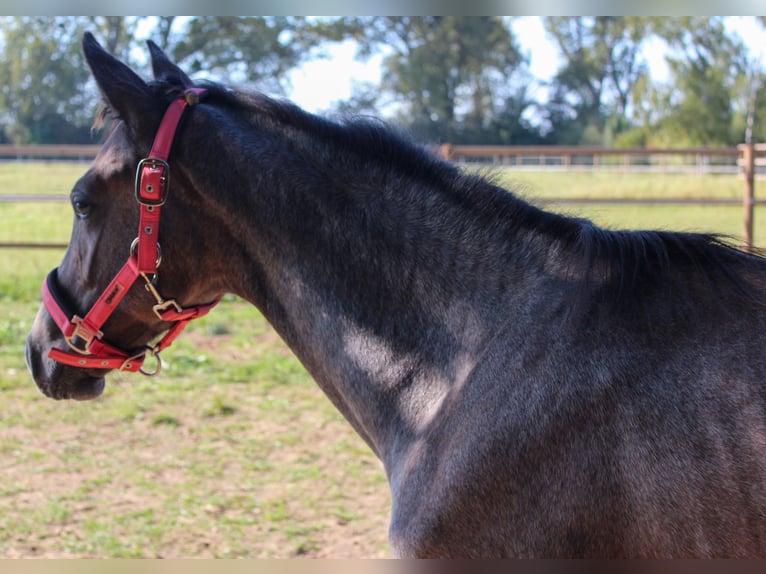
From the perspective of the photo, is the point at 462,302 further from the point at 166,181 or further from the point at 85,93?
the point at 85,93

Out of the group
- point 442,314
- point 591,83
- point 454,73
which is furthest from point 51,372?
point 591,83

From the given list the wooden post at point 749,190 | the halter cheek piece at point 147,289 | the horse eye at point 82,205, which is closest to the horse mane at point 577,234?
the halter cheek piece at point 147,289

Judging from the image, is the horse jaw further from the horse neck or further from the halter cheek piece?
the horse neck

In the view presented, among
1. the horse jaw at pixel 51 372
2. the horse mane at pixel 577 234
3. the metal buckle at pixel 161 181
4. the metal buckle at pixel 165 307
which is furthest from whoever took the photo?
the horse jaw at pixel 51 372

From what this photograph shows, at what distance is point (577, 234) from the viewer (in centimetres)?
175

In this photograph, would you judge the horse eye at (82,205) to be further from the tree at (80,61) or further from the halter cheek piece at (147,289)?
the tree at (80,61)

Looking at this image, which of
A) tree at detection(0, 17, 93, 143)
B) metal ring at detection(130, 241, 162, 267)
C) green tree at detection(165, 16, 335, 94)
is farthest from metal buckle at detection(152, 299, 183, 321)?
green tree at detection(165, 16, 335, 94)

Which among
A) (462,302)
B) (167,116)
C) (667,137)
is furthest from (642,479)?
(667,137)

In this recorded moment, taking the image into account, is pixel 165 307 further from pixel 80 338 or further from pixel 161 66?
pixel 161 66

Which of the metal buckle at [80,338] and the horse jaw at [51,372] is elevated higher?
the metal buckle at [80,338]

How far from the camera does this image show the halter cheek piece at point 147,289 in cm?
186

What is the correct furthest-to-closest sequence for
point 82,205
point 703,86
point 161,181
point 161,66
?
point 703,86 < point 161,66 < point 82,205 < point 161,181

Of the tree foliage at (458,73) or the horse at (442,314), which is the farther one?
the tree foliage at (458,73)

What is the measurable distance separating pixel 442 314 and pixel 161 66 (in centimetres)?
112
